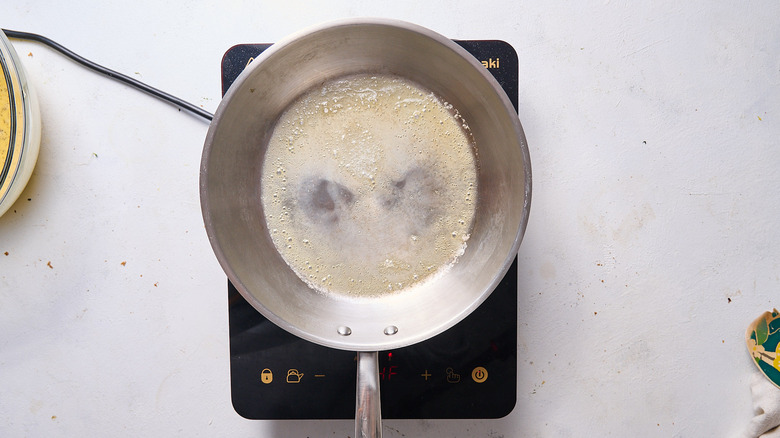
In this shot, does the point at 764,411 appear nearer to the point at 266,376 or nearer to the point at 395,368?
the point at 395,368

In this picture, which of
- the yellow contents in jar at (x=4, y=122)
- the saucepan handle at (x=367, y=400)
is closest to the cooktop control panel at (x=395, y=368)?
the saucepan handle at (x=367, y=400)

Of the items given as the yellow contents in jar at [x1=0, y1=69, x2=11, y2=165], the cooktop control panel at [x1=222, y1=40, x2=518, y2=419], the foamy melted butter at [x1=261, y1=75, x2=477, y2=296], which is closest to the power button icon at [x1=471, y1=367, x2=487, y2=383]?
the cooktop control panel at [x1=222, y1=40, x2=518, y2=419]

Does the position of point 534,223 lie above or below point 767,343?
above

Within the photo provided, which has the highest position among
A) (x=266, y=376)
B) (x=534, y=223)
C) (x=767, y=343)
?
(x=534, y=223)

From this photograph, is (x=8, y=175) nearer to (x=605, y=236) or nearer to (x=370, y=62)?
(x=370, y=62)

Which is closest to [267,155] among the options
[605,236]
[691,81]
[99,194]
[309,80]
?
[309,80]

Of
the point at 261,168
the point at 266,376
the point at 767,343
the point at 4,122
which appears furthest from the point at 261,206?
the point at 767,343

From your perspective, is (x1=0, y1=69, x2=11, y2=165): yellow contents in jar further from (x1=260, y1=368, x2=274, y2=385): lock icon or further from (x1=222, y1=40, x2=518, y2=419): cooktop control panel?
(x1=260, y1=368, x2=274, y2=385): lock icon

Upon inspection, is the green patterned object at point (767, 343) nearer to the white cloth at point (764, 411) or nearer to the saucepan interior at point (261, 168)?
the white cloth at point (764, 411)

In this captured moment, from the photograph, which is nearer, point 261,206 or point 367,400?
point 367,400
